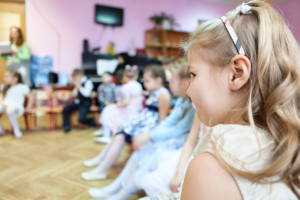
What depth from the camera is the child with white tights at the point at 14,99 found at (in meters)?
3.33

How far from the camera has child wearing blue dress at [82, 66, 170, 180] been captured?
2.02 metres

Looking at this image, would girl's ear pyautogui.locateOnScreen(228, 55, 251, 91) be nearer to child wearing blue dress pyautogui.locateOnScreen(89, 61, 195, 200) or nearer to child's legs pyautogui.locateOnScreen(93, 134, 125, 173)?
child wearing blue dress pyautogui.locateOnScreen(89, 61, 195, 200)

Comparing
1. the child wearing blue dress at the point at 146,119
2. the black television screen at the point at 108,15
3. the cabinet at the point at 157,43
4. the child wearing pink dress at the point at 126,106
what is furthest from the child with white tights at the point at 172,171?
the cabinet at the point at 157,43

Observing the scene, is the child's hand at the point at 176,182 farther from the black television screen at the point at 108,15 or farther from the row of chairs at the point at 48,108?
the black television screen at the point at 108,15

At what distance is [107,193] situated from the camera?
1783mm

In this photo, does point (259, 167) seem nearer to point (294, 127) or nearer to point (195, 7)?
point (294, 127)

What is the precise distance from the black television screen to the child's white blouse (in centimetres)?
533

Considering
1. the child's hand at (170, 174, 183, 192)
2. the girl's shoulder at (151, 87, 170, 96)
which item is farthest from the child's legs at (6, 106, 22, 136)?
the child's hand at (170, 174, 183, 192)

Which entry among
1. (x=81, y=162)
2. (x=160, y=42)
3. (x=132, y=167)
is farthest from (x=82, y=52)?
(x=132, y=167)

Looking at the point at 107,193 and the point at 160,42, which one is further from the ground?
the point at 160,42

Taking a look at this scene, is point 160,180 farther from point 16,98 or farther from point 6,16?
point 16,98

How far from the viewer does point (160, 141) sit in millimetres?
1789

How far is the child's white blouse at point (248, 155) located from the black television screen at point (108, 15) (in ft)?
17.5

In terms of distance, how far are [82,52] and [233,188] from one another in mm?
5080
